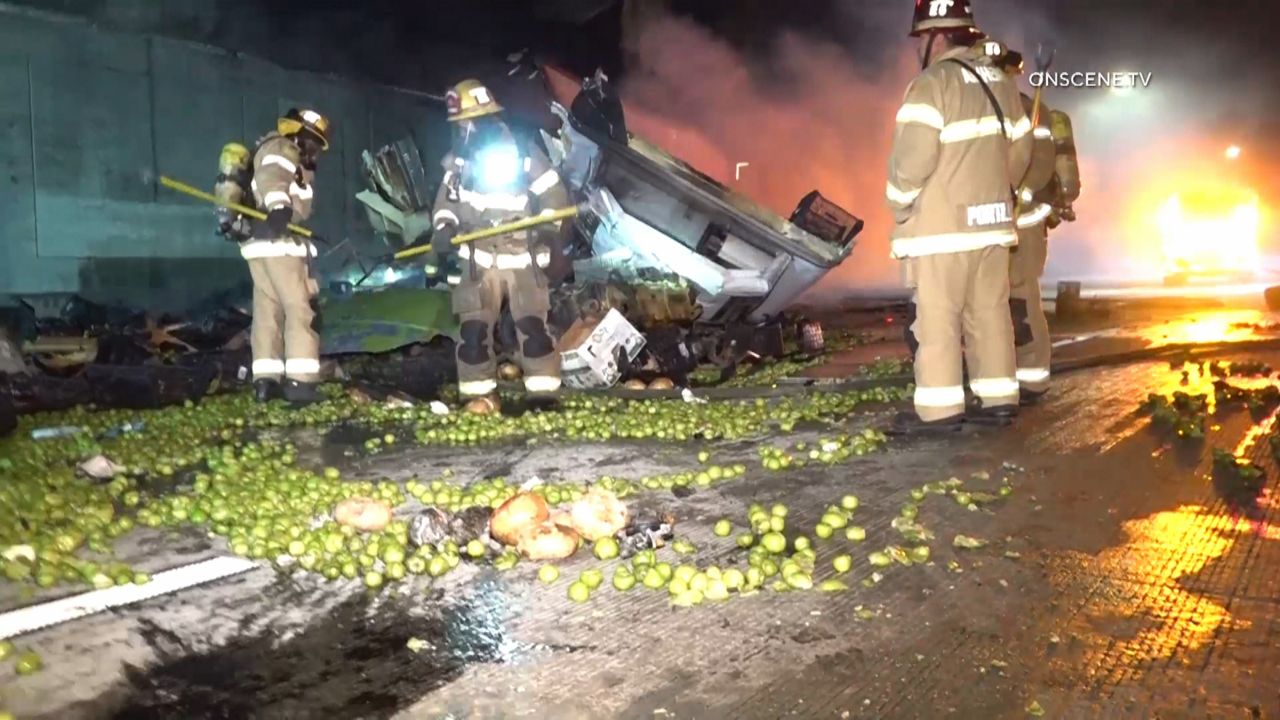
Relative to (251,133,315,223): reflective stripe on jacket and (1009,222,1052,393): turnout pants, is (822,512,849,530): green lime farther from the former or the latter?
(251,133,315,223): reflective stripe on jacket

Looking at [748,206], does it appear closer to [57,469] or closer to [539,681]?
[57,469]

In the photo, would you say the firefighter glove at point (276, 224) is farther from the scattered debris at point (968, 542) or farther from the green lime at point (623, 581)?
the scattered debris at point (968, 542)

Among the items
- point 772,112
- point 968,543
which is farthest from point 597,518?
point 772,112

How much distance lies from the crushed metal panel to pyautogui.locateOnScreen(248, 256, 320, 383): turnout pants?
90 centimetres

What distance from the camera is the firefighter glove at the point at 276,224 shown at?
6.69 m

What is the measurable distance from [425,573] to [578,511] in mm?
595

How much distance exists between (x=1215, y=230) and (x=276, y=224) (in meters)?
17.9

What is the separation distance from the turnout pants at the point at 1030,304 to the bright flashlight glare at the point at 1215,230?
1413 cm

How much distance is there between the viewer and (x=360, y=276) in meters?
9.82

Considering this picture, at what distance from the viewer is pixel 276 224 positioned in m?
6.71

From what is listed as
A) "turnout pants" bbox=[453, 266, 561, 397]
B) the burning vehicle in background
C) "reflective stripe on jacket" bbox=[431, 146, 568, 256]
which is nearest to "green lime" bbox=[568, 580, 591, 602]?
"turnout pants" bbox=[453, 266, 561, 397]

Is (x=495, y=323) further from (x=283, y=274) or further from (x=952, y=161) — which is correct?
(x=952, y=161)

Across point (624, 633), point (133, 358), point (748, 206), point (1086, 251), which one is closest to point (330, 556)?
point (624, 633)

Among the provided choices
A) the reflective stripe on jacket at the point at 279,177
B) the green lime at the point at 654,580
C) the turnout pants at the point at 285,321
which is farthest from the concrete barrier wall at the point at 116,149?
the green lime at the point at 654,580
